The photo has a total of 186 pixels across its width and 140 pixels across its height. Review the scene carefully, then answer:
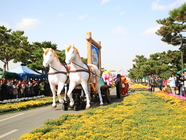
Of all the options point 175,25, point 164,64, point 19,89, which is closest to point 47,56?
point 19,89

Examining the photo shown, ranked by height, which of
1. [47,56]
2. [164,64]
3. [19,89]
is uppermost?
[164,64]

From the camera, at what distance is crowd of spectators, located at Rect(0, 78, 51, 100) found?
563 inches

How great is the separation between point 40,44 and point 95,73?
25647 millimetres

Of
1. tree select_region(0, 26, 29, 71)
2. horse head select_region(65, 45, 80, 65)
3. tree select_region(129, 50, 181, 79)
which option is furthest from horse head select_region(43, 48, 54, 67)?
tree select_region(129, 50, 181, 79)

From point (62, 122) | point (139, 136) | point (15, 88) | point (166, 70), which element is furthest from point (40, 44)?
point (139, 136)

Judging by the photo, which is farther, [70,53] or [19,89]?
[19,89]

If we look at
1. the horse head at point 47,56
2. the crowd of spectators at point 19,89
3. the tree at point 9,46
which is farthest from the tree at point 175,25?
the tree at point 9,46

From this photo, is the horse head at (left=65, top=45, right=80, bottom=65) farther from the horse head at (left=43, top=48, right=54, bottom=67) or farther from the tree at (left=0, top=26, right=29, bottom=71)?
the tree at (left=0, top=26, right=29, bottom=71)

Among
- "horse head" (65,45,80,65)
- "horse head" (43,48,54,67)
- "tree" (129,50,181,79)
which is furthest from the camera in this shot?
"tree" (129,50,181,79)

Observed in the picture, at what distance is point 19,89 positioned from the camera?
1645 centimetres

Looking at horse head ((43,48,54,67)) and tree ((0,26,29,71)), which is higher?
tree ((0,26,29,71))

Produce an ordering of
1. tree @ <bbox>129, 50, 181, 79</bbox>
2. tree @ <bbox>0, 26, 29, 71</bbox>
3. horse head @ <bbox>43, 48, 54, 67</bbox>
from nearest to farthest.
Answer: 1. horse head @ <bbox>43, 48, 54, 67</bbox>
2. tree @ <bbox>0, 26, 29, 71</bbox>
3. tree @ <bbox>129, 50, 181, 79</bbox>

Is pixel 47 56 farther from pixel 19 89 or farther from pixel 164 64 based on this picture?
pixel 164 64

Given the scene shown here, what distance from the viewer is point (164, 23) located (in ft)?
80.5
